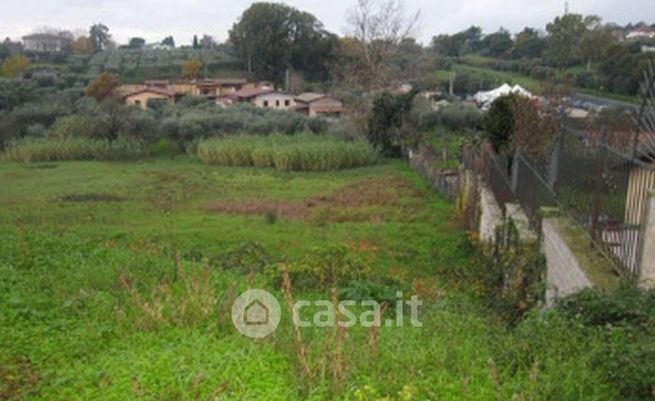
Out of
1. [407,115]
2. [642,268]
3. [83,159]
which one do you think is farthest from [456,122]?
[642,268]

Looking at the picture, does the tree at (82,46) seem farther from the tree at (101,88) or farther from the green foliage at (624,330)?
the green foliage at (624,330)

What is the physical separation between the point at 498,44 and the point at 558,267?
218 feet

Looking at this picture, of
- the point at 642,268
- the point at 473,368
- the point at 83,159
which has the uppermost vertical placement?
the point at 642,268

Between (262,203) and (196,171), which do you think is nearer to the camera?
(262,203)

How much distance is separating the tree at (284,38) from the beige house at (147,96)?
35.8ft

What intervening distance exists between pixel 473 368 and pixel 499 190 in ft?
20.3

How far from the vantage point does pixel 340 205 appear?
1522 centimetres

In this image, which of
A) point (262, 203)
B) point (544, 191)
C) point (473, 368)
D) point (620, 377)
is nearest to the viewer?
point (620, 377)

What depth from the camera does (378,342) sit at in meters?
4.08

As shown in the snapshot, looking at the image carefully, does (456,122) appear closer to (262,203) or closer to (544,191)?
(262,203)

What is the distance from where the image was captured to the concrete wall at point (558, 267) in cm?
490

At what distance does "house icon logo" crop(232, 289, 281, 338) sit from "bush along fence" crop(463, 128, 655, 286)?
2787mm

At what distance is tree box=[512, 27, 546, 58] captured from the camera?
57631mm

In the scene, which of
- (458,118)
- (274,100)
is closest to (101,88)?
(274,100)
